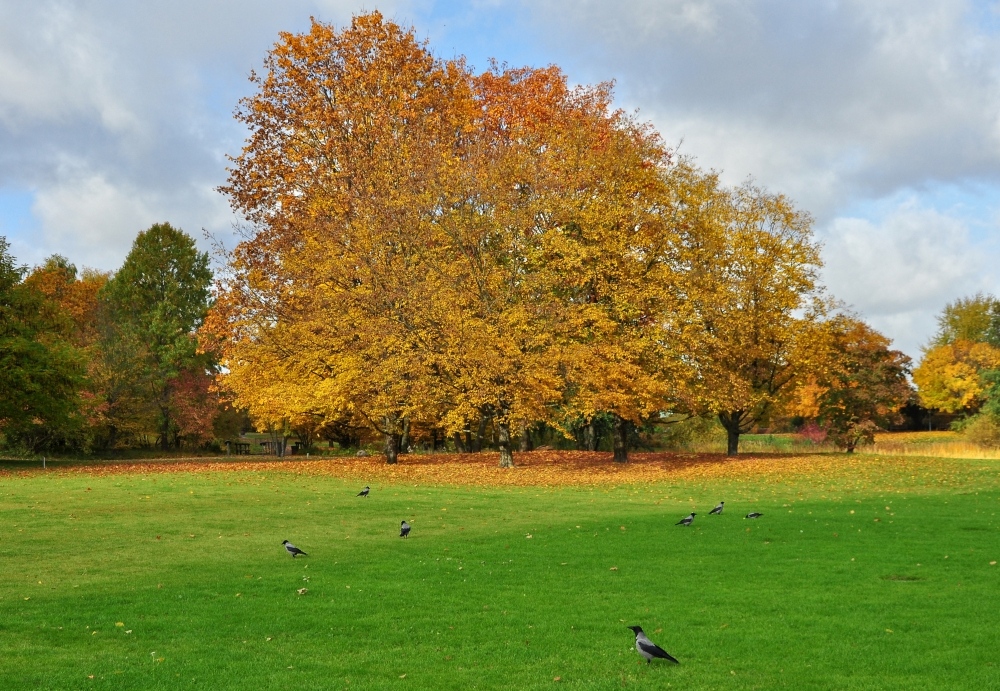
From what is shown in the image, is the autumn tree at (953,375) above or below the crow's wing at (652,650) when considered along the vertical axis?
above

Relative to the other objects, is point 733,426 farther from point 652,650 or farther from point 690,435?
point 652,650

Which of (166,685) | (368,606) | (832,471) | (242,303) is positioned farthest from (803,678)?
(242,303)

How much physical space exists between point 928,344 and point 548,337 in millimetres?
84673

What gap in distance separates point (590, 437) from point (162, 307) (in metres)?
33.4

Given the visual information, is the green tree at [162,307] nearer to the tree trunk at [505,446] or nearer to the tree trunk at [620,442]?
the tree trunk at [505,446]

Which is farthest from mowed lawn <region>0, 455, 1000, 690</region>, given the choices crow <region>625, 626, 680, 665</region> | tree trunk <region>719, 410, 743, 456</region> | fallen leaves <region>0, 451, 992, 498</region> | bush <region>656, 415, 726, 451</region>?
bush <region>656, 415, 726, 451</region>

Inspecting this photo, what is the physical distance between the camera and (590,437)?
161ft

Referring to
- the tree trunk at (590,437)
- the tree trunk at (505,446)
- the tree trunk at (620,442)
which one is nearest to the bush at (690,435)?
the tree trunk at (590,437)

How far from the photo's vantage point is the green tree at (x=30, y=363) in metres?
40.8

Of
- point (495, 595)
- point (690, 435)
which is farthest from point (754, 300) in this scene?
point (495, 595)

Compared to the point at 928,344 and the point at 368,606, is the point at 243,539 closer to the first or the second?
the point at 368,606

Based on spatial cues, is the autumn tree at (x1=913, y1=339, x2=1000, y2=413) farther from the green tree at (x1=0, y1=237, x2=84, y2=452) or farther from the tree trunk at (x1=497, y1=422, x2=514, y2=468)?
the green tree at (x1=0, y1=237, x2=84, y2=452)

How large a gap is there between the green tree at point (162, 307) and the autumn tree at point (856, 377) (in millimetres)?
41123

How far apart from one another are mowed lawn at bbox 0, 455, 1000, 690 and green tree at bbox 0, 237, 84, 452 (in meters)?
18.3
